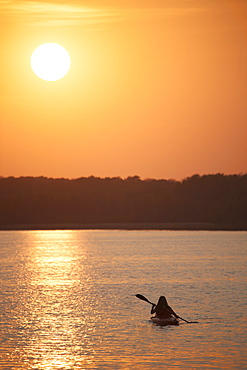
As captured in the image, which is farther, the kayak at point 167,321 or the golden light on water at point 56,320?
the kayak at point 167,321

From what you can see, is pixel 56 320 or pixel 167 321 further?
pixel 56 320

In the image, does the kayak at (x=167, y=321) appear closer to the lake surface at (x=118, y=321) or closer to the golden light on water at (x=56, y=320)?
the lake surface at (x=118, y=321)

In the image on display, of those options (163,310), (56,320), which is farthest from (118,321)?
(56,320)

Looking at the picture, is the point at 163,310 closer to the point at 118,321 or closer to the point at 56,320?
the point at 118,321

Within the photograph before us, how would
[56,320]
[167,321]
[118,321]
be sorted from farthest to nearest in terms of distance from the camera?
[56,320], [118,321], [167,321]

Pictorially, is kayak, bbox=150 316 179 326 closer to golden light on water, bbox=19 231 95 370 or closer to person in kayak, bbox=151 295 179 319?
person in kayak, bbox=151 295 179 319

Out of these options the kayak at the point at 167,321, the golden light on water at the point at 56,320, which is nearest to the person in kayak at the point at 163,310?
the kayak at the point at 167,321

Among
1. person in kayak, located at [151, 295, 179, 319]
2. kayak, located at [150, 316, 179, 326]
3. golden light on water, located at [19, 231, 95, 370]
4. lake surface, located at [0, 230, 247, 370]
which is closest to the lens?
lake surface, located at [0, 230, 247, 370]

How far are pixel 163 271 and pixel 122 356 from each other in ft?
166

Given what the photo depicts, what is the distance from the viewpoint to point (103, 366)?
28.0 m

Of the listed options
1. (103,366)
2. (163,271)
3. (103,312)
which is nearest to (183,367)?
(103,366)

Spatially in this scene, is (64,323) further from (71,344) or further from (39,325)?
(71,344)

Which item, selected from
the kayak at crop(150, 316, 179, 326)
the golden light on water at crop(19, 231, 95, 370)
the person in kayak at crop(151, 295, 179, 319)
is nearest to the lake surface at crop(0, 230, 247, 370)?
the golden light on water at crop(19, 231, 95, 370)

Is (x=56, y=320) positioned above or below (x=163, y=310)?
below
